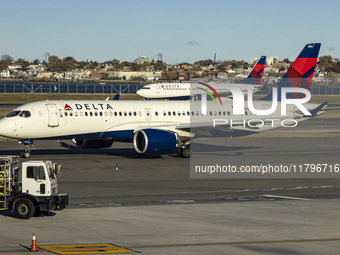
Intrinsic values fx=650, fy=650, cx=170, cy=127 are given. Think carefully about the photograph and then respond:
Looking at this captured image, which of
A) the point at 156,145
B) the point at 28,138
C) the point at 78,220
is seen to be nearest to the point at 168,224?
the point at 78,220

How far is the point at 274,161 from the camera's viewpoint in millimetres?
48438

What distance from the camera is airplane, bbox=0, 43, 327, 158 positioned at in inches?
1875

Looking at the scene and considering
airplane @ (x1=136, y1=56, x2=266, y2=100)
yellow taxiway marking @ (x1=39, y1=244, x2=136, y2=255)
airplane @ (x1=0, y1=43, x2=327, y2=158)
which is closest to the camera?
yellow taxiway marking @ (x1=39, y1=244, x2=136, y2=255)

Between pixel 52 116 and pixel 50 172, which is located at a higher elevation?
pixel 52 116

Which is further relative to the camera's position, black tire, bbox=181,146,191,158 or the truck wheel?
black tire, bbox=181,146,191,158

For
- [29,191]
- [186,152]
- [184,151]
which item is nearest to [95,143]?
[184,151]

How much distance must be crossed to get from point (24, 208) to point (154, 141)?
2194 cm

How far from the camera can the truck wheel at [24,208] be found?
25.7 metres

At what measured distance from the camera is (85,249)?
68.2 ft

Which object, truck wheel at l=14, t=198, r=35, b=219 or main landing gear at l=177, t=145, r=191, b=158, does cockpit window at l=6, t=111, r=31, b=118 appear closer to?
main landing gear at l=177, t=145, r=191, b=158

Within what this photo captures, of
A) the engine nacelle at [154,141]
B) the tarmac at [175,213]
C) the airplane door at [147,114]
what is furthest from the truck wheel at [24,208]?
the airplane door at [147,114]

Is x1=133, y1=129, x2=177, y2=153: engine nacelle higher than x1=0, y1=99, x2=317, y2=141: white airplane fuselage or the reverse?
the reverse

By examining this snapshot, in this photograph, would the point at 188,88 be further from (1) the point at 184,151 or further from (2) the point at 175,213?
(2) the point at 175,213

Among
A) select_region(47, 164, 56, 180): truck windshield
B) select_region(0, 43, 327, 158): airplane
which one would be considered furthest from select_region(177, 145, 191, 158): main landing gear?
select_region(47, 164, 56, 180): truck windshield
